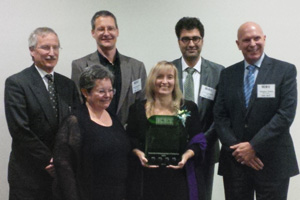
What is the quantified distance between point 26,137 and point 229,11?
2436mm

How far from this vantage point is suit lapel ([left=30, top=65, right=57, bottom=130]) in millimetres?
2553

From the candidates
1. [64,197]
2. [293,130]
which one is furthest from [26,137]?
[293,130]

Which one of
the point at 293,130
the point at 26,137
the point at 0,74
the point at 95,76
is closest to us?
the point at 95,76

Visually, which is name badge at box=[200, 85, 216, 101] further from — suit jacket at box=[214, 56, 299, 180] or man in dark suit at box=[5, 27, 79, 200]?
man in dark suit at box=[5, 27, 79, 200]

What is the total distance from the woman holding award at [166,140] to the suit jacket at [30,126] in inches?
22.3

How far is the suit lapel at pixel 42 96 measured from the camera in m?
2.55

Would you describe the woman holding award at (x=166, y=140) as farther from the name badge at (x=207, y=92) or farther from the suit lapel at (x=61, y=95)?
the suit lapel at (x=61, y=95)

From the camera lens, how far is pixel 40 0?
11.7ft

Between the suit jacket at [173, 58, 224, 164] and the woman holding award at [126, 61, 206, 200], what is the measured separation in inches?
13.9

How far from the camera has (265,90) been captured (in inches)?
104

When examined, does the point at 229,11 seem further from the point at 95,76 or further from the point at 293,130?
the point at 95,76

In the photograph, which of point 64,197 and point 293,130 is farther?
point 293,130

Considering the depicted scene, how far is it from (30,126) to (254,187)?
1.66m

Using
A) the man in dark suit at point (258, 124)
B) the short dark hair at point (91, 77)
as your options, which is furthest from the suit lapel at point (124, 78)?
the man in dark suit at point (258, 124)
